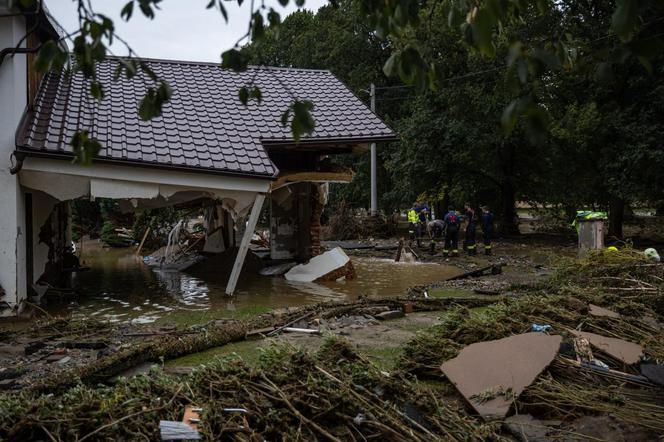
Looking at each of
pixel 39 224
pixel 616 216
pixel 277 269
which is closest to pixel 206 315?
pixel 39 224

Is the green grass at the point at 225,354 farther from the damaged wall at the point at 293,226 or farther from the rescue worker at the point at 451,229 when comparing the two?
the rescue worker at the point at 451,229

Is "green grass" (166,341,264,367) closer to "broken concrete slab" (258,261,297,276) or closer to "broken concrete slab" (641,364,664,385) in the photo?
"broken concrete slab" (641,364,664,385)

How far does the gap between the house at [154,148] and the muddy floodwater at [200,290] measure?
33.2 inches

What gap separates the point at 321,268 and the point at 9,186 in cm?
704

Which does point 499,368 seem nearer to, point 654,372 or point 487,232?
point 654,372

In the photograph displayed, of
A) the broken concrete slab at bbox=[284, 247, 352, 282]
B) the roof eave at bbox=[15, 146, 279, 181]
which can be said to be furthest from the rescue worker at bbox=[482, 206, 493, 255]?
the roof eave at bbox=[15, 146, 279, 181]

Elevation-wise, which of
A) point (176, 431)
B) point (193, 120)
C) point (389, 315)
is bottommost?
point (389, 315)

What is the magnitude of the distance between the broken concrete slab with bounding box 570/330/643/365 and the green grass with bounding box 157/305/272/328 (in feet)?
15.9

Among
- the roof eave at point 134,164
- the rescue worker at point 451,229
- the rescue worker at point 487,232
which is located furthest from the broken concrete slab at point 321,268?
the rescue worker at point 487,232

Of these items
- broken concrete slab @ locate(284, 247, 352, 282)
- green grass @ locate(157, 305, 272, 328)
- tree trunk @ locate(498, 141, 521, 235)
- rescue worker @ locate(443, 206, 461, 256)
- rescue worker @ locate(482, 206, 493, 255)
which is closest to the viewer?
green grass @ locate(157, 305, 272, 328)

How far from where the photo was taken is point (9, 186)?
30.0ft

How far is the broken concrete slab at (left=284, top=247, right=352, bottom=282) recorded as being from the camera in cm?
1376

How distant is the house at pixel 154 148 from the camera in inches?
363

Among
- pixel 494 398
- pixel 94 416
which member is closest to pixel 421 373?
pixel 494 398
